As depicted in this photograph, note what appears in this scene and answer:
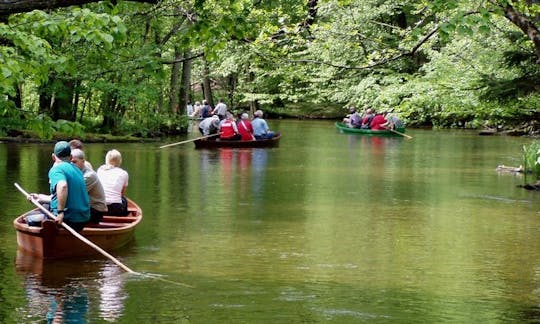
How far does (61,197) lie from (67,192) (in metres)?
0.10

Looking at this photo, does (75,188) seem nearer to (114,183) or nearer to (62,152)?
(62,152)

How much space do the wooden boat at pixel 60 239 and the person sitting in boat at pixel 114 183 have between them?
34.6 inches

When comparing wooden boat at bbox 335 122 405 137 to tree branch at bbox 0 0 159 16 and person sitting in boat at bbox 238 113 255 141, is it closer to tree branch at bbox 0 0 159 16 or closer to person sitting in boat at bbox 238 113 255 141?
person sitting in boat at bbox 238 113 255 141

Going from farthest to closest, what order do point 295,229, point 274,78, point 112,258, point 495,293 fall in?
point 274,78, point 295,229, point 112,258, point 495,293

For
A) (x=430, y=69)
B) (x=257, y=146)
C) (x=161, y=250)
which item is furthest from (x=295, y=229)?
(x=430, y=69)

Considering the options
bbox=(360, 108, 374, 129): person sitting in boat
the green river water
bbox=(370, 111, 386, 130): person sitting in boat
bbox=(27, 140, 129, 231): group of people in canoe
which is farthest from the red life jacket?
bbox=(27, 140, 129, 231): group of people in canoe

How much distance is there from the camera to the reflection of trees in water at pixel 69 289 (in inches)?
363

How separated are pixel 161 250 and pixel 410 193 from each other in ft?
25.6

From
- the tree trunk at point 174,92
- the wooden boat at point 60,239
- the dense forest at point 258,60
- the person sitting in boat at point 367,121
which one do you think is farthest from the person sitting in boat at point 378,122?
the wooden boat at point 60,239

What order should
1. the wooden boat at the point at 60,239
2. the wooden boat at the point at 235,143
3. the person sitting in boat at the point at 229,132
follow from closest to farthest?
the wooden boat at the point at 60,239 → the wooden boat at the point at 235,143 → the person sitting in boat at the point at 229,132

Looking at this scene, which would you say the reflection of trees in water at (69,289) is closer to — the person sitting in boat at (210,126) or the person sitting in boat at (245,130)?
the person sitting in boat at (245,130)

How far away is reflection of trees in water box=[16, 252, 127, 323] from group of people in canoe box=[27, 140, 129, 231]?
0.54 metres

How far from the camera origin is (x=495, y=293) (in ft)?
34.4

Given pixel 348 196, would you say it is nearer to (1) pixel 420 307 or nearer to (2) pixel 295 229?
(2) pixel 295 229
